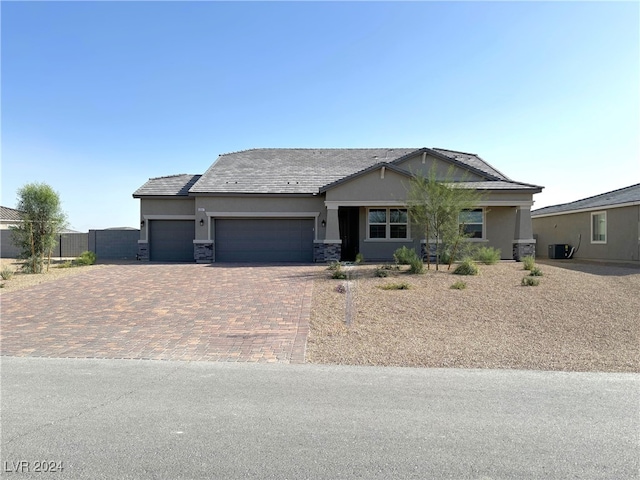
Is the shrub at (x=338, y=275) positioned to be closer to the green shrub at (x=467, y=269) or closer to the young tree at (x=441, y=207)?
the young tree at (x=441, y=207)

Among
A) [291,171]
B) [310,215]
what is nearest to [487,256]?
[310,215]

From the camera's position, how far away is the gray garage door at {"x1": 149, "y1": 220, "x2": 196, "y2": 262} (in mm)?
20859

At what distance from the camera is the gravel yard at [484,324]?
6.57 meters

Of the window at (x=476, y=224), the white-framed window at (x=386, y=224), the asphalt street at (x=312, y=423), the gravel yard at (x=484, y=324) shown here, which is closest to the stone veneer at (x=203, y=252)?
the white-framed window at (x=386, y=224)

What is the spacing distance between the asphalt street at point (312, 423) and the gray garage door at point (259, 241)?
45.0 ft

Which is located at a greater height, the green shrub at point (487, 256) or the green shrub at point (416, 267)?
the green shrub at point (487, 256)

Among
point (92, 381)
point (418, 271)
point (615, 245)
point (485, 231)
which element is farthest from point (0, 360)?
point (615, 245)

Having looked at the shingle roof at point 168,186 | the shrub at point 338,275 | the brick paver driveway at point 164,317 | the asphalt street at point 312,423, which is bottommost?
the asphalt street at point 312,423

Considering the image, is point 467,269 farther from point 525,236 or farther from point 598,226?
point 598,226

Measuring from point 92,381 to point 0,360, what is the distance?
219 centimetres

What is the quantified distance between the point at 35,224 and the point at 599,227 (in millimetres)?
26524

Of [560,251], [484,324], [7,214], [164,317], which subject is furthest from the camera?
[7,214]

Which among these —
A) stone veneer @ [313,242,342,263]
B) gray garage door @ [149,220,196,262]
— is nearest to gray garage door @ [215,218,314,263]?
stone veneer @ [313,242,342,263]

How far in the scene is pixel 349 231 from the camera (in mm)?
20672
